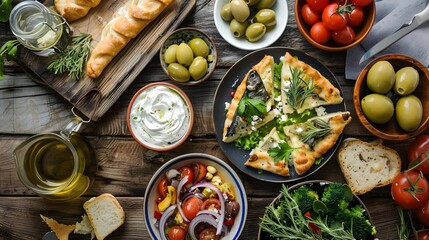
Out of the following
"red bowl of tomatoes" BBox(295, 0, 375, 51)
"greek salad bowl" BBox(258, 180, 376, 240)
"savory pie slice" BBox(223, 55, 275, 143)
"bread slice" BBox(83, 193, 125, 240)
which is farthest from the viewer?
"bread slice" BBox(83, 193, 125, 240)

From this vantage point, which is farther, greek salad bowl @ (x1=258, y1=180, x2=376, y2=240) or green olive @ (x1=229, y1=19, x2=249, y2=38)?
green olive @ (x1=229, y1=19, x2=249, y2=38)

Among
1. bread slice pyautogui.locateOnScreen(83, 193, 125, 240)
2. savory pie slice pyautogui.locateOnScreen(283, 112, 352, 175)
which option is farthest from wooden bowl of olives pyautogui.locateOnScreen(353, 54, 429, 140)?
bread slice pyautogui.locateOnScreen(83, 193, 125, 240)

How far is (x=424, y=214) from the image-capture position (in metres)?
2.85

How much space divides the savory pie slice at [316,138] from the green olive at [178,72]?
0.70 meters

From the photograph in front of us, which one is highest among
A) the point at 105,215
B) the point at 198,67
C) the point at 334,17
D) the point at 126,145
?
the point at 334,17

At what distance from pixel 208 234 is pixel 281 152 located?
0.61m

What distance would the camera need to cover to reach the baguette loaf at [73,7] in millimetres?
2912

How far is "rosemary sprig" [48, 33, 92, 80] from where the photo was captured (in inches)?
116

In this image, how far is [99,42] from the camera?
117 inches

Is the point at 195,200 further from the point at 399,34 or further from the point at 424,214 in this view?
the point at 399,34

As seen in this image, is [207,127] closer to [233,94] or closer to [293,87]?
[233,94]

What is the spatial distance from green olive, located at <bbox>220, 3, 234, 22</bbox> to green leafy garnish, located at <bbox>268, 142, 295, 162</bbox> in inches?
31.1

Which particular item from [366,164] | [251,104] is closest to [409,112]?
[366,164]

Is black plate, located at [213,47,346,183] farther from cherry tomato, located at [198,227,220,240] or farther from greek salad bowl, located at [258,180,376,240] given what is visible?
cherry tomato, located at [198,227,220,240]
